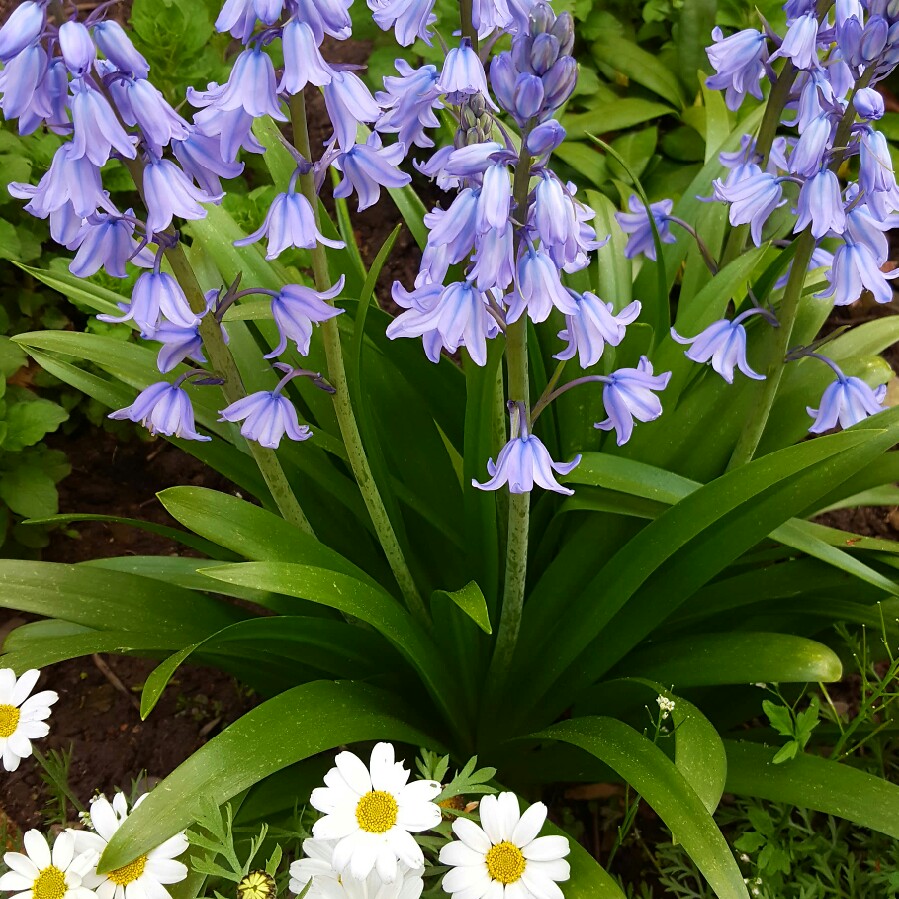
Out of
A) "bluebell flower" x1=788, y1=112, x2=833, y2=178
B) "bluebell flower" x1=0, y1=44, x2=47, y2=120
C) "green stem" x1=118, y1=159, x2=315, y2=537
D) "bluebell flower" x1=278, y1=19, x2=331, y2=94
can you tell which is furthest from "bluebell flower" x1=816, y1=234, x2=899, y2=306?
"bluebell flower" x1=0, y1=44, x2=47, y2=120

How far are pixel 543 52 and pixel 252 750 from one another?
1204mm

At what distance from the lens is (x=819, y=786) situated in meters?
1.67

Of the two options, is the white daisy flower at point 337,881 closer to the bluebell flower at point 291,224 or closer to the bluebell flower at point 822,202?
the bluebell flower at point 291,224

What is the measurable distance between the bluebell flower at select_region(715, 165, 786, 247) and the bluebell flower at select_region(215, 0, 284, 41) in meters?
0.96

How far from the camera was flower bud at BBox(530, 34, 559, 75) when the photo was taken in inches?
41.2

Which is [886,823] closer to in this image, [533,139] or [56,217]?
[533,139]

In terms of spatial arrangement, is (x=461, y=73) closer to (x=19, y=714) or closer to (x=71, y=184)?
(x=71, y=184)

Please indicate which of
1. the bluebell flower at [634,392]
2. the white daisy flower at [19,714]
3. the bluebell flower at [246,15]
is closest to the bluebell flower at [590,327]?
the bluebell flower at [634,392]

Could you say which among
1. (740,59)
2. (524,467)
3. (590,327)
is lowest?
(524,467)

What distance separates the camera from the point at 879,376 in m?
2.11

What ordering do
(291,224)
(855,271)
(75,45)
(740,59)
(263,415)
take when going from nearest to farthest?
(75,45) → (291,224) → (263,415) → (855,271) → (740,59)

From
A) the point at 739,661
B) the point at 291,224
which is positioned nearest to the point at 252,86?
the point at 291,224

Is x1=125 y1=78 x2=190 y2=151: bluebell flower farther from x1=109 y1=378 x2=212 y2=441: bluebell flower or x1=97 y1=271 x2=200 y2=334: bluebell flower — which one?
x1=109 y1=378 x2=212 y2=441: bluebell flower

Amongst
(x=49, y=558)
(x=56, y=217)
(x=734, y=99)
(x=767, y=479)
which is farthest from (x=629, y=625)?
(x=49, y=558)
